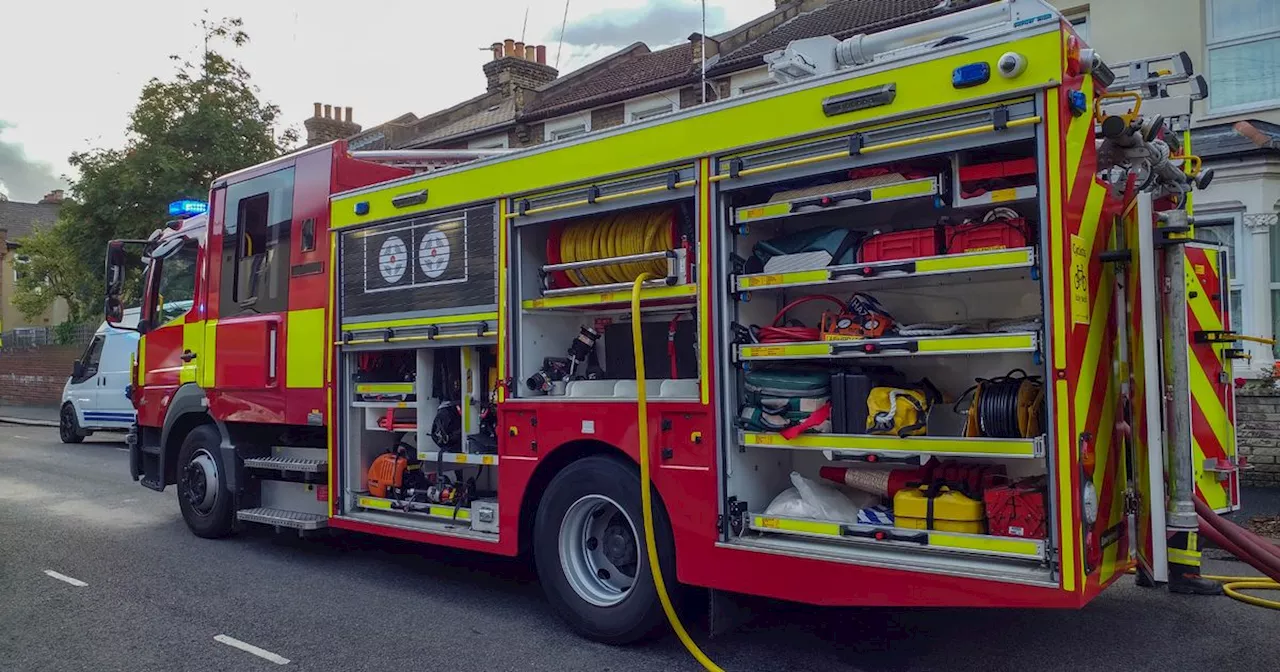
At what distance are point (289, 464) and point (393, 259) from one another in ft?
6.50

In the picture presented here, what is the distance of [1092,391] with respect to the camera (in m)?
4.12

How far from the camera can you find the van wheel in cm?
1853

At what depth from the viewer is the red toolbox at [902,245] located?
4324mm

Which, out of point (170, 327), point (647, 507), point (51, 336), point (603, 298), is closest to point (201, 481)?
point (170, 327)

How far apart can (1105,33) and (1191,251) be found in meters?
8.64

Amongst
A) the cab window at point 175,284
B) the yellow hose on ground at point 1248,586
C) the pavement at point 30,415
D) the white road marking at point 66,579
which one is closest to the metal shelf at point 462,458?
the white road marking at point 66,579

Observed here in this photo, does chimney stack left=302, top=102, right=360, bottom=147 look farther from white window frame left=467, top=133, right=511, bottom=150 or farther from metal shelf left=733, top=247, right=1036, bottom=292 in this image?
metal shelf left=733, top=247, right=1036, bottom=292

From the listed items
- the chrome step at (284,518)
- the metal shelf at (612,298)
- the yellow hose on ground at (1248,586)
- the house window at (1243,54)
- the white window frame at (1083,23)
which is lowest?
the yellow hose on ground at (1248,586)

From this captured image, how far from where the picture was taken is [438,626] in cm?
567

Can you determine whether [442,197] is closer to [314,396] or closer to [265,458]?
[314,396]

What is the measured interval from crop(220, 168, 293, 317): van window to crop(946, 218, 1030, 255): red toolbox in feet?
16.8

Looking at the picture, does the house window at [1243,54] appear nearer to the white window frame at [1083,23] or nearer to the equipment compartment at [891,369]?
the white window frame at [1083,23]

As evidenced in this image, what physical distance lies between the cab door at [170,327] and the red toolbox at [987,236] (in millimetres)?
6403

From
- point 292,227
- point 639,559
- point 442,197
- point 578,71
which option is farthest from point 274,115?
point 639,559
